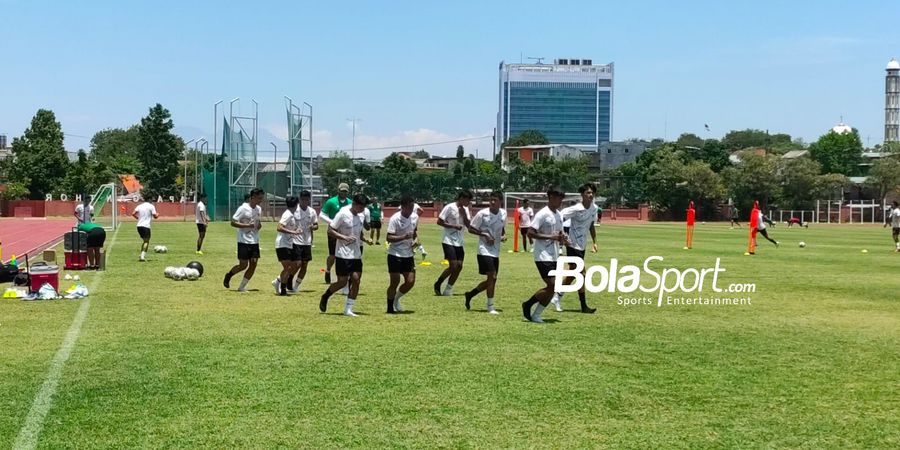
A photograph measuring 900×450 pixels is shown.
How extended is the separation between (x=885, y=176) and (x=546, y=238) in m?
89.5

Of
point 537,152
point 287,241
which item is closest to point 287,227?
point 287,241

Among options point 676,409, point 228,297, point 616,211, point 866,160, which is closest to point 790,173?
point 616,211

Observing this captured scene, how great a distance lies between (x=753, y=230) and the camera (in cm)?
3038

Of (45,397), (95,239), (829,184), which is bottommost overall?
(45,397)

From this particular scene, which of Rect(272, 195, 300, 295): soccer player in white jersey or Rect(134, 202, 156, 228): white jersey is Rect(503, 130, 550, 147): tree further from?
Rect(272, 195, 300, 295): soccer player in white jersey

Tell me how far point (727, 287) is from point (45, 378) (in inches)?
526

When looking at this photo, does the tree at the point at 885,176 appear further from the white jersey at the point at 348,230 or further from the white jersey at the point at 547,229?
the white jersey at the point at 348,230

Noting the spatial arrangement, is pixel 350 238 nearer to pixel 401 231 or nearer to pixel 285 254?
pixel 401 231

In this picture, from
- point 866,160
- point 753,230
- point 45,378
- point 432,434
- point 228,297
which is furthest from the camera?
point 866,160

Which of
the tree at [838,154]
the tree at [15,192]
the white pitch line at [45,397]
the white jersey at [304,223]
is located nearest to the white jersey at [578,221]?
the white jersey at [304,223]

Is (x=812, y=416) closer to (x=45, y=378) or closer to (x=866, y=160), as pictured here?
(x=45, y=378)

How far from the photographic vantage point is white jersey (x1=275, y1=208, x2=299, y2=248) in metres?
15.8

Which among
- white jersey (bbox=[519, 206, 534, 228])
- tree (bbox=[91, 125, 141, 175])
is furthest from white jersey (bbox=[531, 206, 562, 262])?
tree (bbox=[91, 125, 141, 175])

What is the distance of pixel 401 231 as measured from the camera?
13.3m
